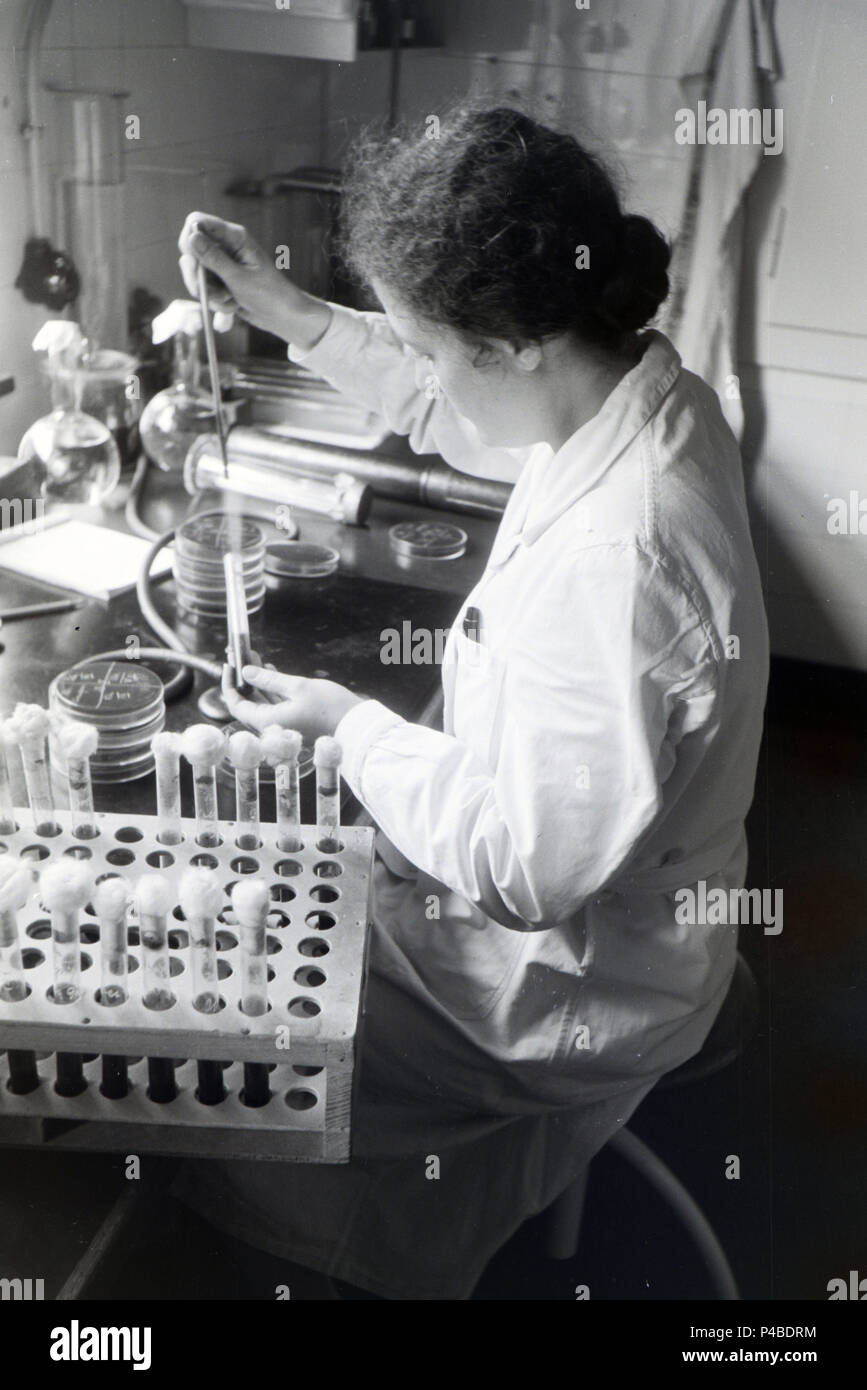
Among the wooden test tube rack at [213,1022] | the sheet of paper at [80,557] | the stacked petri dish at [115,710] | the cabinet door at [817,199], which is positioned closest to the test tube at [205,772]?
the wooden test tube rack at [213,1022]

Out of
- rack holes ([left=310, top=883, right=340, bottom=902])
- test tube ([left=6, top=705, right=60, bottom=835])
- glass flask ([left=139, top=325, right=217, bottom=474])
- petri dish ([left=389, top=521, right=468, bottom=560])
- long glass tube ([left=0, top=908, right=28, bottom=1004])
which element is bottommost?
rack holes ([left=310, top=883, right=340, bottom=902])

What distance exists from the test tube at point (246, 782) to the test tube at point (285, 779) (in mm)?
10

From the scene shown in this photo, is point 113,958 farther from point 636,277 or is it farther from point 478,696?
point 636,277

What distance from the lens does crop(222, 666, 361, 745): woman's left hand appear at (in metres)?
1.10

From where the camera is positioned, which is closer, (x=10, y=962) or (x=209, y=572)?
(x=10, y=962)

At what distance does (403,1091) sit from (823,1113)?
41.5 inches

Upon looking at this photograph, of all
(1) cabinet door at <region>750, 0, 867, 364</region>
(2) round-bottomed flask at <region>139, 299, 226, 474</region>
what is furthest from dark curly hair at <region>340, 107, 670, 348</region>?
(1) cabinet door at <region>750, 0, 867, 364</region>

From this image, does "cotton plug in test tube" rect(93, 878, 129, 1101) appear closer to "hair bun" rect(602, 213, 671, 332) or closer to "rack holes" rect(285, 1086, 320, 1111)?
"rack holes" rect(285, 1086, 320, 1111)

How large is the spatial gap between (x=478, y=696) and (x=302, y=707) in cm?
18

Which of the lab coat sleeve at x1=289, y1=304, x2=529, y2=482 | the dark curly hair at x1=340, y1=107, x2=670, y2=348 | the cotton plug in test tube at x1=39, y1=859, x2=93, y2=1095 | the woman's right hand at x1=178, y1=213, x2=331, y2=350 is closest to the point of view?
the cotton plug in test tube at x1=39, y1=859, x2=93, y2=1095

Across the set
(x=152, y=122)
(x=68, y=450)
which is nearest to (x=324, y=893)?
(x=68, y=450)

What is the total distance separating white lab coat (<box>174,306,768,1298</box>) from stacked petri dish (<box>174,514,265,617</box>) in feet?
1.28

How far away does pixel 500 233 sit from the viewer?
3.15ft

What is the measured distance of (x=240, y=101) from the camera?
229 centimetres
